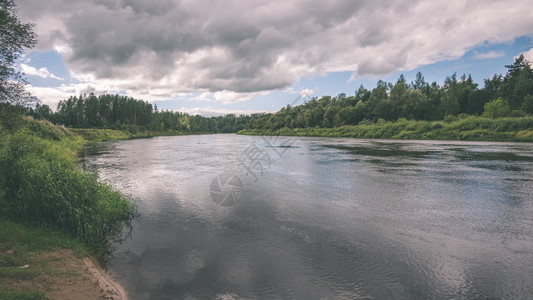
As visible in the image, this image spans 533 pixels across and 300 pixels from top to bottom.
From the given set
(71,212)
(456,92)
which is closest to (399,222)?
(71,212)

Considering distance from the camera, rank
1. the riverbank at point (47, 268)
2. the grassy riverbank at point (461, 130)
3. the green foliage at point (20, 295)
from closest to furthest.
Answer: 1. the green foliage at point (20, 295)
2. the riverbank at point (47, 268)
3. the grassy riverbank at point (461, 130)

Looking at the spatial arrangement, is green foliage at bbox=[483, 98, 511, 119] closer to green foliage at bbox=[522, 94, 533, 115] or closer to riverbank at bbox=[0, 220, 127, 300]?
green foliage at bbox=[522, 94, 533, 115]

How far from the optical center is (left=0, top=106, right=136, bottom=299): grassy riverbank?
4.96m

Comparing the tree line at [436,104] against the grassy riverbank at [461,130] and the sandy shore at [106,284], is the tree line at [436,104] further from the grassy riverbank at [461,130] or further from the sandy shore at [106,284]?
the sandy shore at [106,284]

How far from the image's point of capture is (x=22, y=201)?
746 centimetres

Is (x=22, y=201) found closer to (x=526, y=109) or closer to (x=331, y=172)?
(x=331, y=172)

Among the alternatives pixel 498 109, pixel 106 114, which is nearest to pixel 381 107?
pixel 498 109

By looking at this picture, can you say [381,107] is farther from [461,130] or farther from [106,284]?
[106,284]

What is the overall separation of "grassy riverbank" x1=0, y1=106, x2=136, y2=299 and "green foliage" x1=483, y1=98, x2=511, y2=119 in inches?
2984

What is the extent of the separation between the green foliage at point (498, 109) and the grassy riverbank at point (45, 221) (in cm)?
7579

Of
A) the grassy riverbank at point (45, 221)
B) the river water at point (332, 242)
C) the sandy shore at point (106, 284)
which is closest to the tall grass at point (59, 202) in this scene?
the grassy riverbank at point (45, 221)

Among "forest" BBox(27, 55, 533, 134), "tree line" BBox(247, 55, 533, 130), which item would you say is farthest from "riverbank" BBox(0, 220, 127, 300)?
"tree line" BBox(247, 55, 533, 130)

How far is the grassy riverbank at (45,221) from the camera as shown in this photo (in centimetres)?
496

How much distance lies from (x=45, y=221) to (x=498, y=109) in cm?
8156
